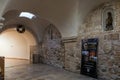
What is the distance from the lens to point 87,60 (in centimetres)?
584

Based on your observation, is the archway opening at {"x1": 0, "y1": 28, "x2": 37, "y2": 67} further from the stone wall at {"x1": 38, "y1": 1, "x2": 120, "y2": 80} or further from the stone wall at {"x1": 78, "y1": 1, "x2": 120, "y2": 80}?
the stone wall at {"x1": 78, "y1": 1, "x2": 120, "y2": 80}

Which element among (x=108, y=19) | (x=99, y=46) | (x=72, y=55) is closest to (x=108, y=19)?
(x=108, y=19)

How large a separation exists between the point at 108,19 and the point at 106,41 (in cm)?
74

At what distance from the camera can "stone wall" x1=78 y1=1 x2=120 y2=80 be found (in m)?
4.81

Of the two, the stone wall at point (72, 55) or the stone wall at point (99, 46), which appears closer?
the stone wall at point (99, 46)

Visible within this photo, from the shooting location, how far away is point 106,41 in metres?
5.16

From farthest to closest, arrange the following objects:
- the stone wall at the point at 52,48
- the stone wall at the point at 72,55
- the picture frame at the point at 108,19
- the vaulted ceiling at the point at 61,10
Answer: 1. the stone wall at the point at 52,48
2. the stone wall at the point at 72,55
3. the vaulted ceiling at the point at 61,10
4. the picture frame at the point at 108,19

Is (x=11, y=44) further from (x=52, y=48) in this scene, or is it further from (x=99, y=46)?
(x=99, y=46)

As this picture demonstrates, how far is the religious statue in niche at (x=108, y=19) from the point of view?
5.08 m

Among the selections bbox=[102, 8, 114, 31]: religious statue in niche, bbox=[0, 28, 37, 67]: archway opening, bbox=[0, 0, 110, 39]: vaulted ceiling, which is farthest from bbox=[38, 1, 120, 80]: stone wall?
bbox=[0, 28, 37, 67]: archway opening

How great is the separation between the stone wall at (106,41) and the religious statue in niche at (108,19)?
4.1 inches

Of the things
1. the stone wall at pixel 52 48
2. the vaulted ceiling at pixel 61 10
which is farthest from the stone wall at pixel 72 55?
the stone wall at pixel 52 48

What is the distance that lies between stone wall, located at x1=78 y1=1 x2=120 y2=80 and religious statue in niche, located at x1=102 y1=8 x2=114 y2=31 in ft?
0.34

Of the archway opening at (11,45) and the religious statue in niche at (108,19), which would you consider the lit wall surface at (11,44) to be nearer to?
the archway opening at (11,45)
